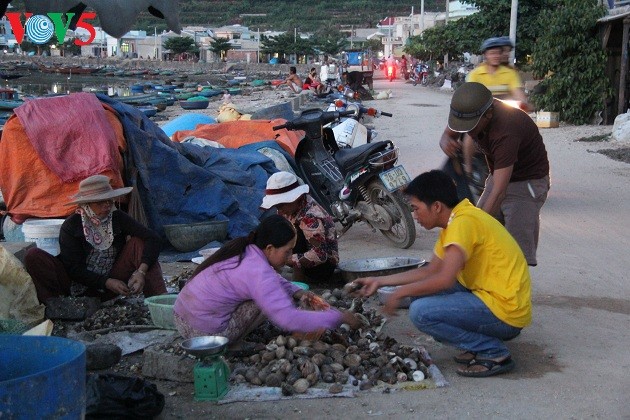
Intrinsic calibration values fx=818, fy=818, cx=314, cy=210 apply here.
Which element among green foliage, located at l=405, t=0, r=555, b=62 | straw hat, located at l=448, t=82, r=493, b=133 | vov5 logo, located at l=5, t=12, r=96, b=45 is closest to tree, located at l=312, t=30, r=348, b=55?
green foliage, located at l=405, t=0, r=555, b=62

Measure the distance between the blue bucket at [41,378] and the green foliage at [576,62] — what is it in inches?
670

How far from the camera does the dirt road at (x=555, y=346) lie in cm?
399

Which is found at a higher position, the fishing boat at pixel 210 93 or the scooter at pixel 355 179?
the scooter at pixel 355 179

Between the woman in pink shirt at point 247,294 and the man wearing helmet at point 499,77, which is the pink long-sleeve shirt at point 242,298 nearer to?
the woman in pink shirt at point 247,294

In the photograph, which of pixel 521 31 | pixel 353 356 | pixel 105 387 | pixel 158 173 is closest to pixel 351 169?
pixel 158 173

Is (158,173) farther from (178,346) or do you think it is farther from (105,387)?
(105,387)

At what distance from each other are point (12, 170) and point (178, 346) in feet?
11.3

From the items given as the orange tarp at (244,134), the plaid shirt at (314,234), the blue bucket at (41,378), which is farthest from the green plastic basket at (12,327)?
the orange tarp at (244,134)

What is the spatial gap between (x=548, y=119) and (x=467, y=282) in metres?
15.3

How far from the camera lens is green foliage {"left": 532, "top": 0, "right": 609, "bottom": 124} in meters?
18.4

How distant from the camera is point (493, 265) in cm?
426

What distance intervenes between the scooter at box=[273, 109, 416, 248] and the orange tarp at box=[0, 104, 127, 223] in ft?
6.46

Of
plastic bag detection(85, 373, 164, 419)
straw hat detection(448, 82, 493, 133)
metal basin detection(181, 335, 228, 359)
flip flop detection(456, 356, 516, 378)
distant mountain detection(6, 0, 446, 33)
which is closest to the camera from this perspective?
plastic bag detection(85, 373, 164, 419)

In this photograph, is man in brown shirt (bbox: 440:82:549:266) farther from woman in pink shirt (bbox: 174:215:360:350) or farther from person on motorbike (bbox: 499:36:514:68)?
person on motorbike (bbox: 499:36:514:68)
